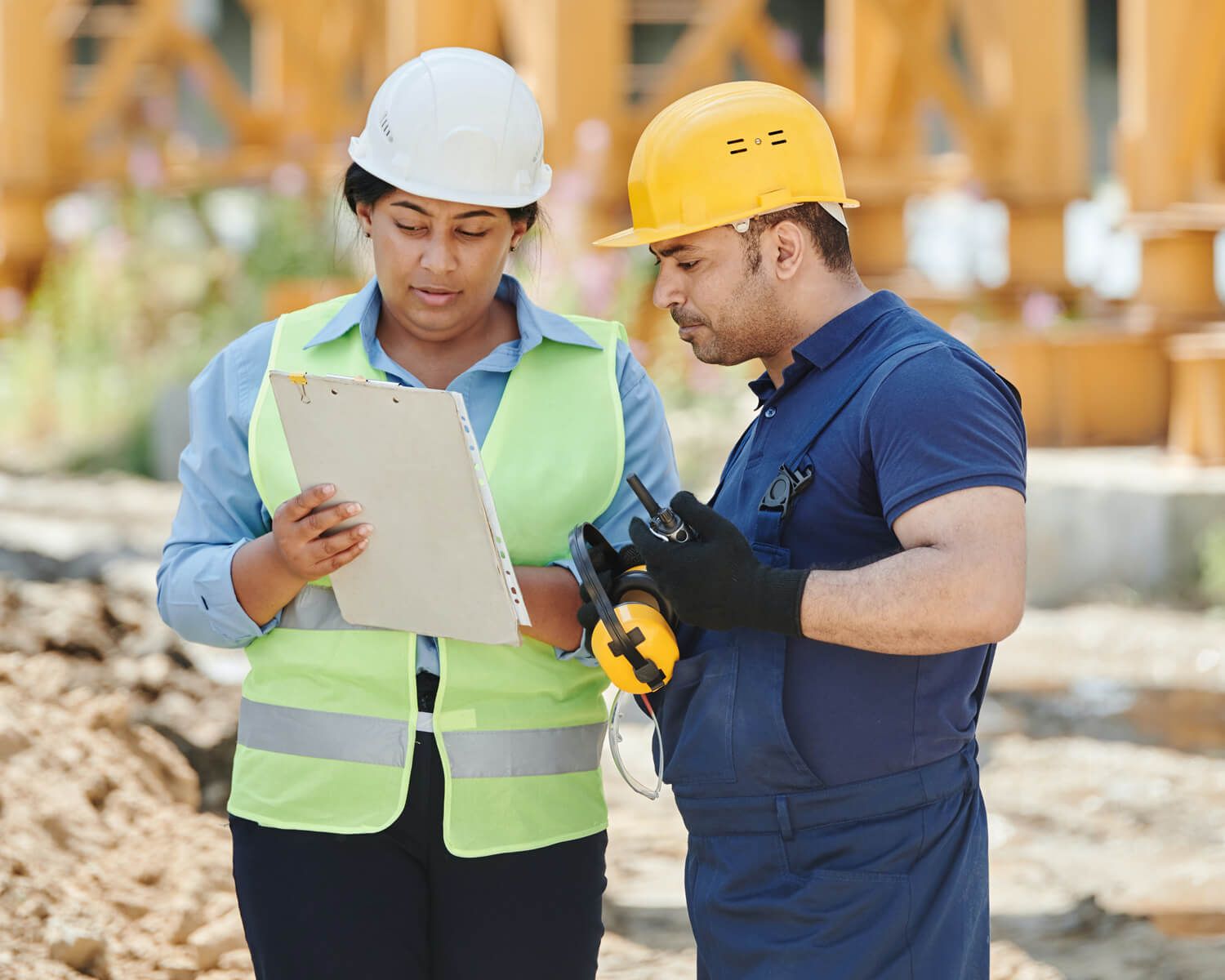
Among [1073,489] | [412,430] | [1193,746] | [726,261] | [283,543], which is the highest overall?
[726,261]

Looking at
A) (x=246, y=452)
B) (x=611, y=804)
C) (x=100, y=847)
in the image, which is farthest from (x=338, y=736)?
(x=611, y=804)

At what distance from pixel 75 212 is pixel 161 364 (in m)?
1.50

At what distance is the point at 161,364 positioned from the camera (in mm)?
9648

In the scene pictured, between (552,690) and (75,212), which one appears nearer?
(552,690)

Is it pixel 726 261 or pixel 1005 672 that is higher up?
pixel 726 261

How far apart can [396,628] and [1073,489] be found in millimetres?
5669

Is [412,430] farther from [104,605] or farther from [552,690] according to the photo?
[104,605]

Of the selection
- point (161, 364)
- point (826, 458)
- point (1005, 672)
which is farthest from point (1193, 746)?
point (161, 364)

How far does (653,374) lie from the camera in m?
7.82

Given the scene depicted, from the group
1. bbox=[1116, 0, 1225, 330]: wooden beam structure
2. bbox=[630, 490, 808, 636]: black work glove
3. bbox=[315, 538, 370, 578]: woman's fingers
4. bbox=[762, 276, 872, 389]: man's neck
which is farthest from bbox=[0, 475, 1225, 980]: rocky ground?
bbox=[1116, 0, 1225, 330]: wooden beam structure

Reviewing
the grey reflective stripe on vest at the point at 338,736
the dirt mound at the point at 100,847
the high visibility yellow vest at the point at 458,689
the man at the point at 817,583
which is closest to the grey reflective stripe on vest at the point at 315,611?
the high visibility yellow vest at the point at 458,689

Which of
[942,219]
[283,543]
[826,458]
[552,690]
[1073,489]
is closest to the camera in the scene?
[826,458]

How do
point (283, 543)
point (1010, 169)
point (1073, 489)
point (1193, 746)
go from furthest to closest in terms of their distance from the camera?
point (1010, 169) → point (1073, 489) → point (1193, 746) → point (283, 543)

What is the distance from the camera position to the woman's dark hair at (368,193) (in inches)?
84.5
